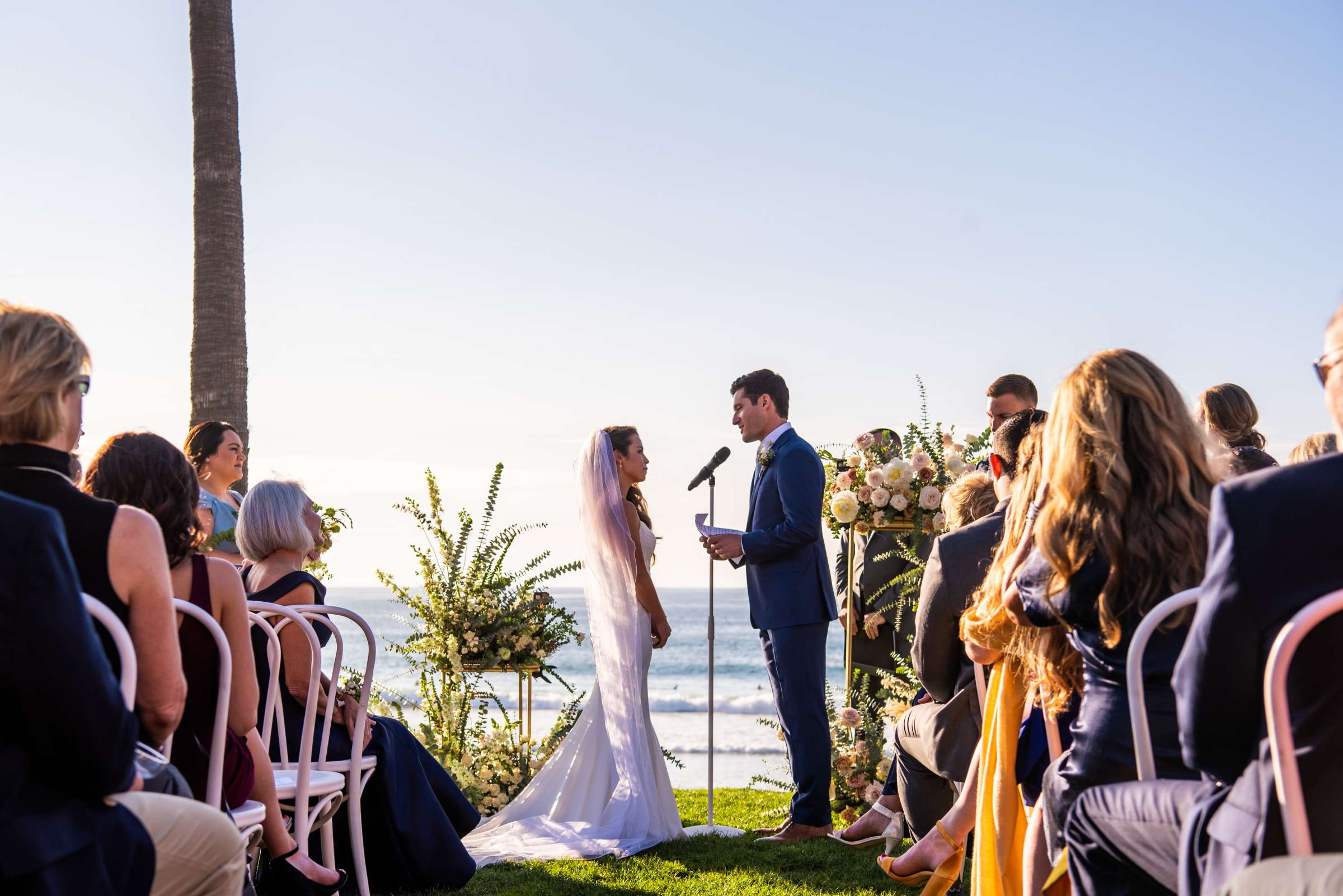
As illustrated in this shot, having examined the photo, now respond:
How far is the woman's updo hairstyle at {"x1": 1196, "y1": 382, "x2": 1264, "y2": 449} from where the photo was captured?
5277mm

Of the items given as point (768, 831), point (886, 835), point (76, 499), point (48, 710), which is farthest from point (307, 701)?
point (768, 831)

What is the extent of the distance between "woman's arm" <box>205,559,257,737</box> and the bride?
3.23 meters

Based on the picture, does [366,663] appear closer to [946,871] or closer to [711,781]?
[946,871]

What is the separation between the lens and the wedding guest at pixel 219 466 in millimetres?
5934

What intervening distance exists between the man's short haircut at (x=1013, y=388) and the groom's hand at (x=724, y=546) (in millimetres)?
1614

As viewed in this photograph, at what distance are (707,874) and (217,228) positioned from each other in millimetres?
5180

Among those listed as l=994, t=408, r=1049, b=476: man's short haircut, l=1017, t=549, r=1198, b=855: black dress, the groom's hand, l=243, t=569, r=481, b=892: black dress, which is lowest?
l=243, t=569, r=481, b=892: black dress

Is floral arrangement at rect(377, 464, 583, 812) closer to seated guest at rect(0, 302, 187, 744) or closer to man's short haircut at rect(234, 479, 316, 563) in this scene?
man's short haircut at rect(234, 479, 316, 563)

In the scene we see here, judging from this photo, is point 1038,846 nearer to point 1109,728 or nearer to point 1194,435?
point 1109,728

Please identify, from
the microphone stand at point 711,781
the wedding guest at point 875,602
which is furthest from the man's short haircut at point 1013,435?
the wedding guest at point 875,602

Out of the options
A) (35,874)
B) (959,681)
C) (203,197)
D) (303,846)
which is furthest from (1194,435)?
(203,197)

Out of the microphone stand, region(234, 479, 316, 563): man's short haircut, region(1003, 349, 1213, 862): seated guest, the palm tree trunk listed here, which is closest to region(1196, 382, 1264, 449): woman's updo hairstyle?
the microphone stand

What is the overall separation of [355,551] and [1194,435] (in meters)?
4.56

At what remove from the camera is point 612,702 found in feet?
21.8
